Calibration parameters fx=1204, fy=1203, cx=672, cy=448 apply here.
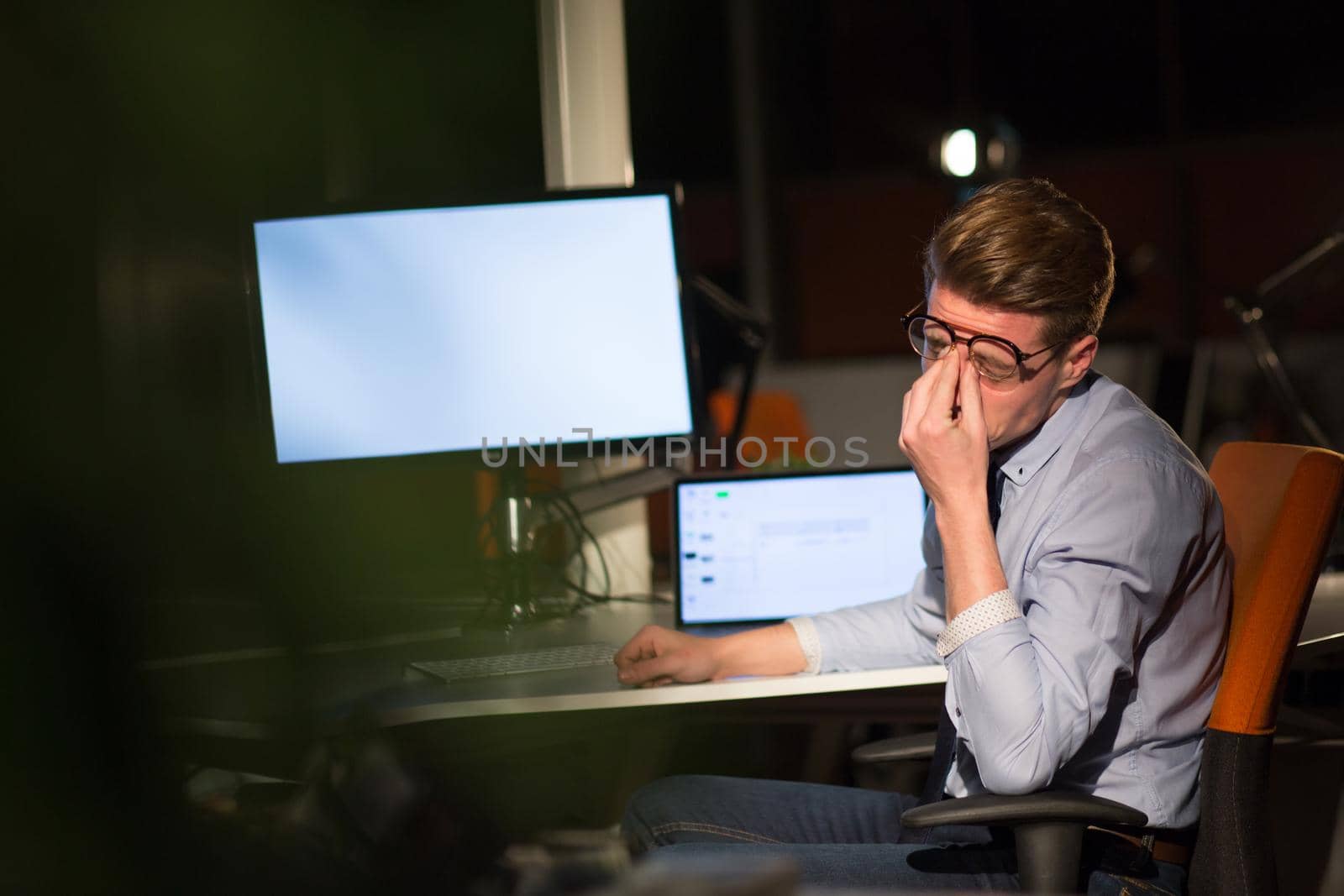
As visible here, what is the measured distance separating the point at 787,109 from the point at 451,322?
186 inches

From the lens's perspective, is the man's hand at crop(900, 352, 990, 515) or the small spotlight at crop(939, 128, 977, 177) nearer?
the man's hand at crop(900, 352, 990, 515)

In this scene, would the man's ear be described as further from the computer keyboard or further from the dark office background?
the computer keyboard

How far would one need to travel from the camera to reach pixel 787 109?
614cm

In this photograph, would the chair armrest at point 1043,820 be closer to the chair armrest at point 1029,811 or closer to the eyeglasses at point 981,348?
the chair armrest at point 1029,811

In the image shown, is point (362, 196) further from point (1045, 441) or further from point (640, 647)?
point (1045, 441)

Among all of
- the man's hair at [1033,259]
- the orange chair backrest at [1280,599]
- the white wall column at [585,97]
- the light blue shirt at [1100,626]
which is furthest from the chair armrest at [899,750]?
the white wall column at [585,97]

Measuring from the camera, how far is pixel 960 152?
2752 millimetres

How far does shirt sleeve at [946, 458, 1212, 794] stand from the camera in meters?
1.07

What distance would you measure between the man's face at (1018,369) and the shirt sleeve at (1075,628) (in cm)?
12

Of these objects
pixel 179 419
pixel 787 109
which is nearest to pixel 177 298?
pixel 179 419

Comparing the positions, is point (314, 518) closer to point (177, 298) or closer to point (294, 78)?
point (294, 78)

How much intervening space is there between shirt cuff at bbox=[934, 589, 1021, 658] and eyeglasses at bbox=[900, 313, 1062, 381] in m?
0.24

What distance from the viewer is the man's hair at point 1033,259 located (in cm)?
119

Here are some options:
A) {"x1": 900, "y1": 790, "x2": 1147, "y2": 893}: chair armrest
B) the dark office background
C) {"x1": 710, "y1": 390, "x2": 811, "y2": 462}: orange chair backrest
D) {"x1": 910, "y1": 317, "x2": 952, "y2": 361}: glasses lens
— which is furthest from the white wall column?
{"x1": 710, "y1": 390, "x2": 811, "y2": 462}: orange chair backrest
